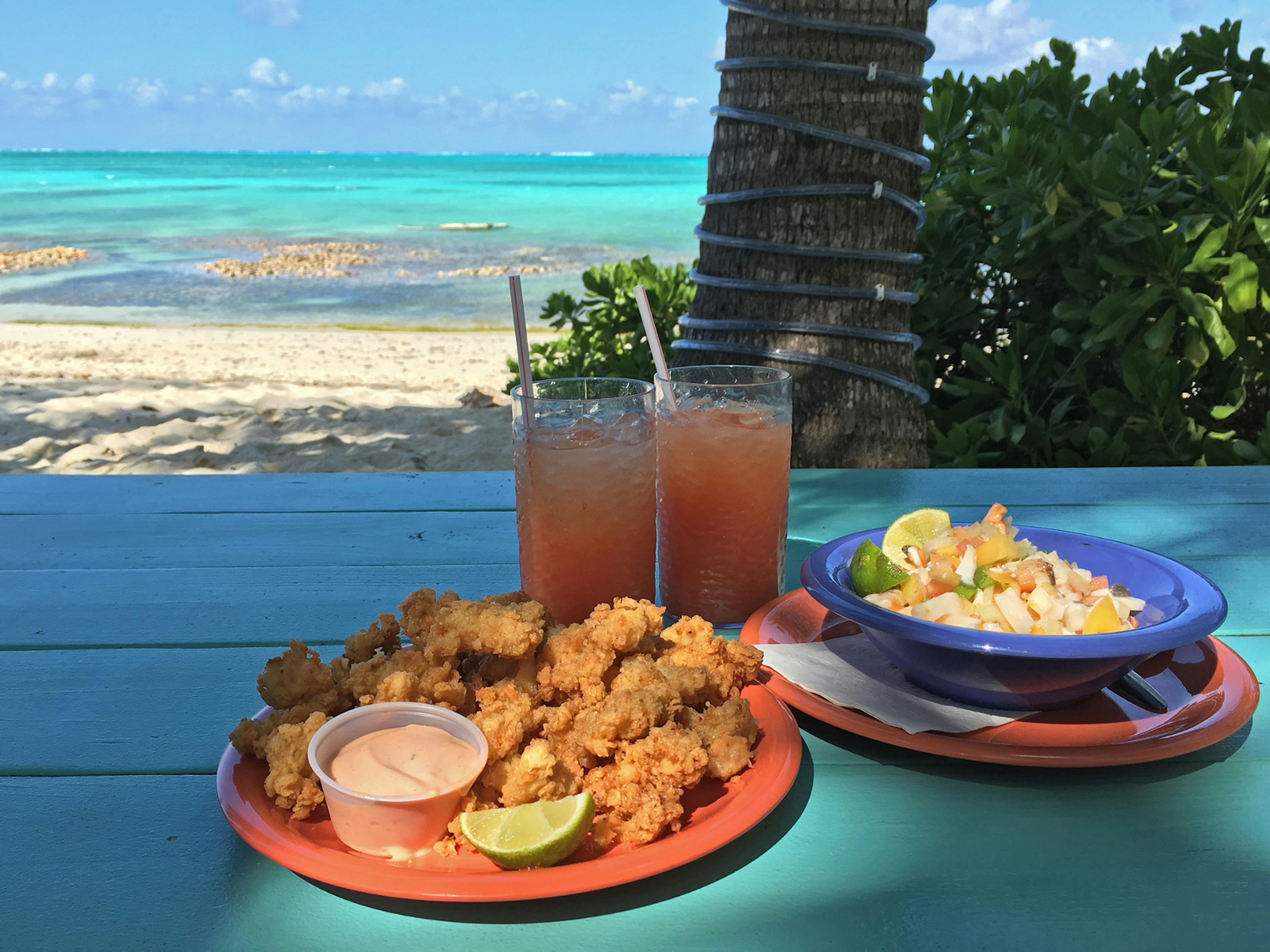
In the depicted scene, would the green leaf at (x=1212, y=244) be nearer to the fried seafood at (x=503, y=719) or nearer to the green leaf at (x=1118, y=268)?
the green leaf at (x=1118, y=268)

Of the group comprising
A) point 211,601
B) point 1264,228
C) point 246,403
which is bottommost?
point 246,403

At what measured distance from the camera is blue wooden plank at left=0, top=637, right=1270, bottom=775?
38.2 inches

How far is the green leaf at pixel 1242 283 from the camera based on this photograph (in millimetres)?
2775

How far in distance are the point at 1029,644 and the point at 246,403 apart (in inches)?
263

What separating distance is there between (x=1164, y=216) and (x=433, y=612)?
2.89 m

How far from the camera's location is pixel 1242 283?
2.78 m

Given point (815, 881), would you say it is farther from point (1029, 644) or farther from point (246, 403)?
point (246, 403)

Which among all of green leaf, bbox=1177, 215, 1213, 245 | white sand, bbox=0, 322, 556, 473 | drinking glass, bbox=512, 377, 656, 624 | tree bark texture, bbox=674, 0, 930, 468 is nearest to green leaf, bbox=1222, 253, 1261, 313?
green leaf, bbox=1177, 215, 1213, 245

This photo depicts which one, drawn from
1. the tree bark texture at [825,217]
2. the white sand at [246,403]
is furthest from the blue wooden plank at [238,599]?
the white sand at [246,403]

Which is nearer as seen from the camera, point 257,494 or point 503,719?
point 503,719

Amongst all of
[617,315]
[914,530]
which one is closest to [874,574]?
[914,530]

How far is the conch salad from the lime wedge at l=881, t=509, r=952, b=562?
23mm

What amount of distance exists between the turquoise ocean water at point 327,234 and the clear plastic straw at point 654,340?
35.9 feet

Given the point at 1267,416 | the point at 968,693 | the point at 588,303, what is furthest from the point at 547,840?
the point at 588,303
